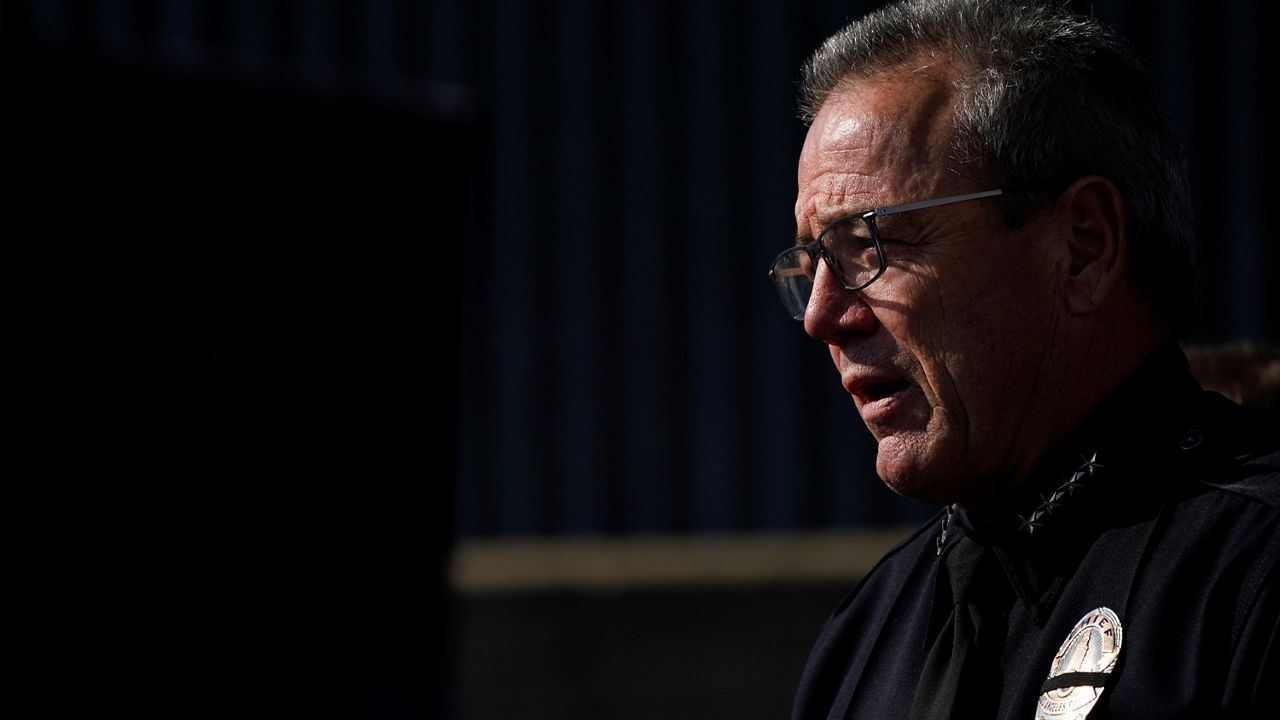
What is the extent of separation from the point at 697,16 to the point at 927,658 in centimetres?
498

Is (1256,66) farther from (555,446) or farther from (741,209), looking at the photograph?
(555,446)

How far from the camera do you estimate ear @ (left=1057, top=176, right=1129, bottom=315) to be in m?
1.98

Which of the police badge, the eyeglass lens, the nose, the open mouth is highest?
the eyeglass lens

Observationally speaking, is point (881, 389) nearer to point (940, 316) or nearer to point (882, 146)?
point (940, 316)

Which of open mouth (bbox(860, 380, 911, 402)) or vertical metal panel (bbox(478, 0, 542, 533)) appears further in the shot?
vertical metal panel (bbox(478, 0, 542, 533))

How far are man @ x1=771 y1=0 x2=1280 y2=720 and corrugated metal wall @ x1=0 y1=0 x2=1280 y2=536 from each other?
438 centimetres

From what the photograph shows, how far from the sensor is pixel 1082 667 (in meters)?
1.76

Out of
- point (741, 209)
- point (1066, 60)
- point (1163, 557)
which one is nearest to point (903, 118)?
point (1066, 60)

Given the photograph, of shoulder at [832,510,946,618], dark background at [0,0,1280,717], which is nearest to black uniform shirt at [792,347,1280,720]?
shoulder at [832,510,946,618]

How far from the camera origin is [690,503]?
21.5ft

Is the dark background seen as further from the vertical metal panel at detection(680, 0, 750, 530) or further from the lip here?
the lip

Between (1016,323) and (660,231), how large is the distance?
15.1 feet

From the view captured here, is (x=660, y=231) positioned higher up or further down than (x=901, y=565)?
higher up

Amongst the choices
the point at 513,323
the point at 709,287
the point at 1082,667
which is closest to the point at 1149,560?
the point at 1082,667
